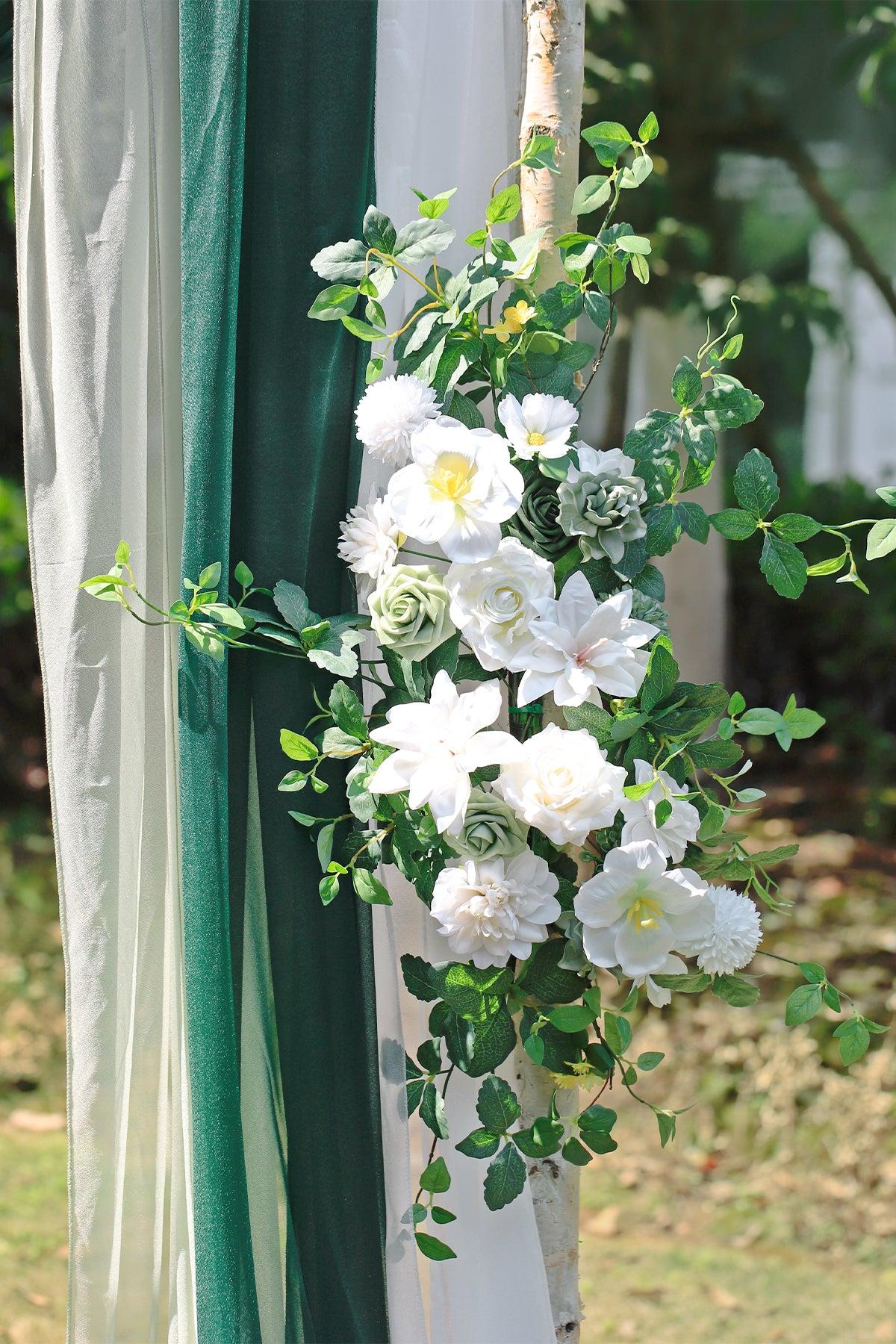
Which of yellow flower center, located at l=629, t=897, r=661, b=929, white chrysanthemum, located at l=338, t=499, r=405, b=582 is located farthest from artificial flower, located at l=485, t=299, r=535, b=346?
yellow flower center, located at l=629, t=897, r=661, b=929

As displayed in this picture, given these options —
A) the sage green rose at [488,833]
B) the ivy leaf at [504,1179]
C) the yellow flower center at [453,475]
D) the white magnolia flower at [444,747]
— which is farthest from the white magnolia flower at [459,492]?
the ivy leaf at [504,1179]

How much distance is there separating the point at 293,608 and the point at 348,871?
0.98 ft

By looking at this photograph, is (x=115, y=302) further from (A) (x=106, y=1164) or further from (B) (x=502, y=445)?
(A) (x=106, y=1164)

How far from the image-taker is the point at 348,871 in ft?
4.22

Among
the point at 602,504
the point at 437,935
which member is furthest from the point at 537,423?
the point at 437,935

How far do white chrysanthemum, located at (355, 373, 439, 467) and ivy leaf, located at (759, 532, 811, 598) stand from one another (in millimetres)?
363

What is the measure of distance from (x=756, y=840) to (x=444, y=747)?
3.59 m

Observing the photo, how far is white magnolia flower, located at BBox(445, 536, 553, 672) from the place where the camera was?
1097 mm

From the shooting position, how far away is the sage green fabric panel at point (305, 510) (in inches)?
49.9

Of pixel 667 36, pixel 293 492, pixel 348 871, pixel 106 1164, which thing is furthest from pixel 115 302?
pixel 667 36

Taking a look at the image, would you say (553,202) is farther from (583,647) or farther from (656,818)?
(656,818)

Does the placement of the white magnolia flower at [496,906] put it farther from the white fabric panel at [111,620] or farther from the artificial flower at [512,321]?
the artificial flower at [512,321]

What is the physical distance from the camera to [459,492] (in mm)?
1095

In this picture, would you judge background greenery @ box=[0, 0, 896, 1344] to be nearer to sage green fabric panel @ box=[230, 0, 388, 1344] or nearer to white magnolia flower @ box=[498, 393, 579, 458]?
sage green fabric panel @ box=[230, 0, 388, 1344]
